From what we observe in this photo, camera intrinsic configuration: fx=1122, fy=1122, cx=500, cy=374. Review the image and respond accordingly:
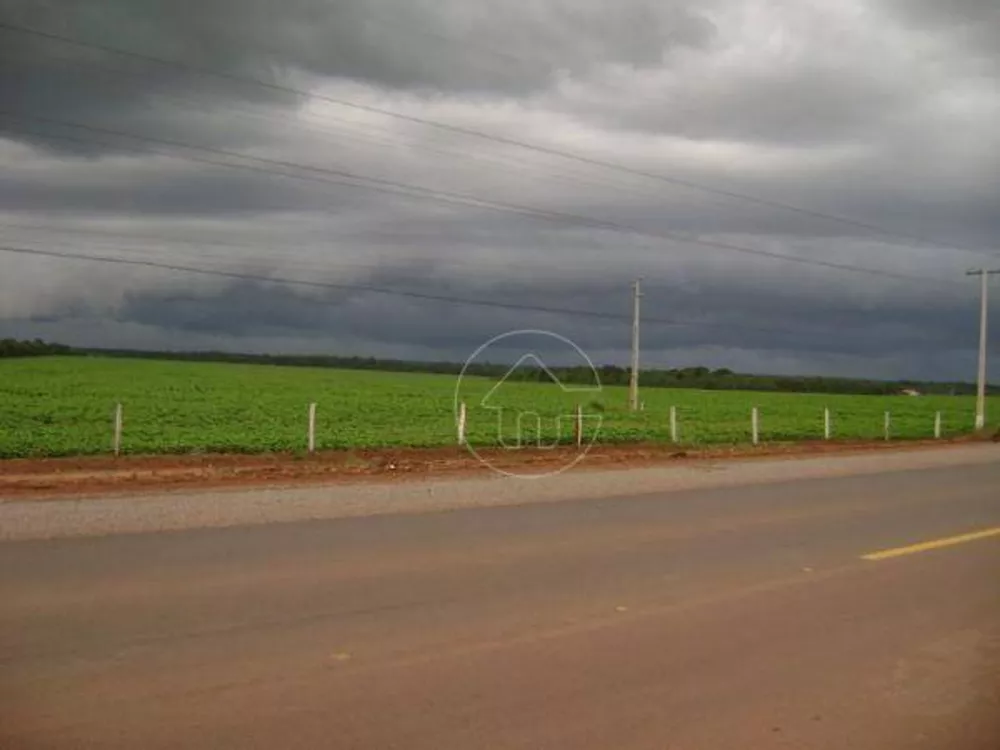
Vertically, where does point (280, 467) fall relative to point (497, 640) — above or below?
below

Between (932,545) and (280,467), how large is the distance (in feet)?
45.1

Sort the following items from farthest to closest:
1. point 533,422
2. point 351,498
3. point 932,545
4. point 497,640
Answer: point 533,422 < point 351,498 < point 932,545 < point 497,640

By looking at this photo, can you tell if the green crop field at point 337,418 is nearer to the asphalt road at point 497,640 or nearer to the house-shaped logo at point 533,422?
the house-shaped logo at point 533,422

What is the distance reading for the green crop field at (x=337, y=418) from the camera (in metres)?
28.0

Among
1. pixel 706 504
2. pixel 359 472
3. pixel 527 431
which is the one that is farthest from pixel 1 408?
pixel 706 504

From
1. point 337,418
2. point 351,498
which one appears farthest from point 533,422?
point 351,498

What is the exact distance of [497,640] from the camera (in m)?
7.12

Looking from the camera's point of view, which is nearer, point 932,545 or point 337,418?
point 932,545

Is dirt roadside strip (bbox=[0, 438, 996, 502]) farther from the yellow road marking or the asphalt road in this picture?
the yellow road marking

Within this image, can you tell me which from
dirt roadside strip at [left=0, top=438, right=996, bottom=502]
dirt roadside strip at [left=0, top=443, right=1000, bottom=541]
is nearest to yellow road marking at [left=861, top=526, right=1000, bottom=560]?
dirt roadside strip at [left=0, top=443, right=1000, bottom=541]

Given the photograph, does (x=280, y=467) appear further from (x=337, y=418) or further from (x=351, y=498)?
(x=337, y=418)

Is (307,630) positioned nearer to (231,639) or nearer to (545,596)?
(231,639)

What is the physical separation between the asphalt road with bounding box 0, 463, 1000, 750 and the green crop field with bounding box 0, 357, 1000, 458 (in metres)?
15.9

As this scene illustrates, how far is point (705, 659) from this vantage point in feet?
22.3
